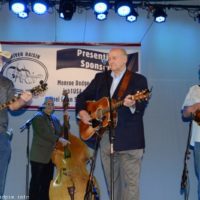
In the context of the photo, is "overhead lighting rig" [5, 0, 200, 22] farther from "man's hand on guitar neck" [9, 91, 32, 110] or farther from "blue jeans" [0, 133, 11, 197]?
"blue jeans" [0, 133, 11, 197]

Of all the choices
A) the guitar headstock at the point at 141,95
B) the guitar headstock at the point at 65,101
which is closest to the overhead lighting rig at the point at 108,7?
the guitar headstock at the point at 65,101

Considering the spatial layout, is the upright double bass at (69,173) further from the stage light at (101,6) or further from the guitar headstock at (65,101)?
the stage light at (101,6)

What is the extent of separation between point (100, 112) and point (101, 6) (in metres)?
2.20

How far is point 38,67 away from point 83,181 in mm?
→ 1926

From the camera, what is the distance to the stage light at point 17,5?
5672 mm

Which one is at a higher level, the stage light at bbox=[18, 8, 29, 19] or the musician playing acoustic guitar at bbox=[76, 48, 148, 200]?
the stage light at bbox=[18, 8, 29, 19]

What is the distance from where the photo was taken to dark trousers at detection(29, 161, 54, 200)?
5.78 metres

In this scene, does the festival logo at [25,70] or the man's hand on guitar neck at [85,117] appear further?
the festival logo at [25,70]

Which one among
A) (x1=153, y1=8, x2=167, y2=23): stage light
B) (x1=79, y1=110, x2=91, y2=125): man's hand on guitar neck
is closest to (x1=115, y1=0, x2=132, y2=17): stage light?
(x1=153, y1=8, x2=167, y2=23): stage light

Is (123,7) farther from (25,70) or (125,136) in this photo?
(125,136)

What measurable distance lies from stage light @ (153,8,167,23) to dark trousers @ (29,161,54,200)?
8.93ft

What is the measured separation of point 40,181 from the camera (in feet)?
19.2

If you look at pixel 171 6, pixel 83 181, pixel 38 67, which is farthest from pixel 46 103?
pixel 171 6

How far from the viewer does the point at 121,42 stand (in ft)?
21.6
